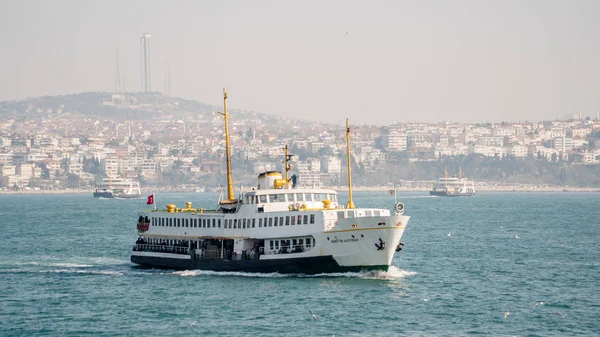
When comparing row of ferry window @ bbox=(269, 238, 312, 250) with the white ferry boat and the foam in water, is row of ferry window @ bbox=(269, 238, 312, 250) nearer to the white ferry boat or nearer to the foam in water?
the white ferry boat

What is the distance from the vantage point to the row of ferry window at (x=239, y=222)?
52.1 m

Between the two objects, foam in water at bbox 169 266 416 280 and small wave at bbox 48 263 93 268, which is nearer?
foam in water at bbox 169 266 416 280

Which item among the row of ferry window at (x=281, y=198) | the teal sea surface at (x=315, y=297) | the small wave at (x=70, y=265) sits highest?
the row of ferry window at (x=281, y=198)

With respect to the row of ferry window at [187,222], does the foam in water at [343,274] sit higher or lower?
lower

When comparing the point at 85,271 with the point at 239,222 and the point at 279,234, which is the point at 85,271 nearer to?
the point at 239,222

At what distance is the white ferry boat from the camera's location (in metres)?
51.1

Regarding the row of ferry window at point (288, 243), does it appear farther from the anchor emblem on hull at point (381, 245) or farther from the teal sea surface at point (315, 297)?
the anchor emblem on hull at point (381, 245)

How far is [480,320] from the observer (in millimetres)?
42688

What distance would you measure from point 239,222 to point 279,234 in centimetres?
280

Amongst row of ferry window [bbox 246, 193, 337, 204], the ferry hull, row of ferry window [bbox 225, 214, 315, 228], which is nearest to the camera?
the ferry hull

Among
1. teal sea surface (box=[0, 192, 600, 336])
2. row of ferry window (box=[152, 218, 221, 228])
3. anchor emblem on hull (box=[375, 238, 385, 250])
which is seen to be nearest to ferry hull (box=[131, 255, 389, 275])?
teal sea surface (box=[0, 192, 600, 336])

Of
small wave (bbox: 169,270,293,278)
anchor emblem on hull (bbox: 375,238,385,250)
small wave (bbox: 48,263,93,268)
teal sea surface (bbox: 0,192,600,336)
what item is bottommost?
teal sea surface (bbox: 0,192,600,336)

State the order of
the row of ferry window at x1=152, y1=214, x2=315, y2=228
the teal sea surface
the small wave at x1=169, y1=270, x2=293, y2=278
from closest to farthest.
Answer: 1. the teal sea surface
2. the row of ferry window at x1=152, y1=214, x2=315, y2=228
3. the small wave at x1=169, y1=270, x2=293, y2=278

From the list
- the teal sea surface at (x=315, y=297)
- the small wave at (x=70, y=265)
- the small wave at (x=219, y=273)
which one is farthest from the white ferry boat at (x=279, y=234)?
the small wave at (x=70, y=265)
